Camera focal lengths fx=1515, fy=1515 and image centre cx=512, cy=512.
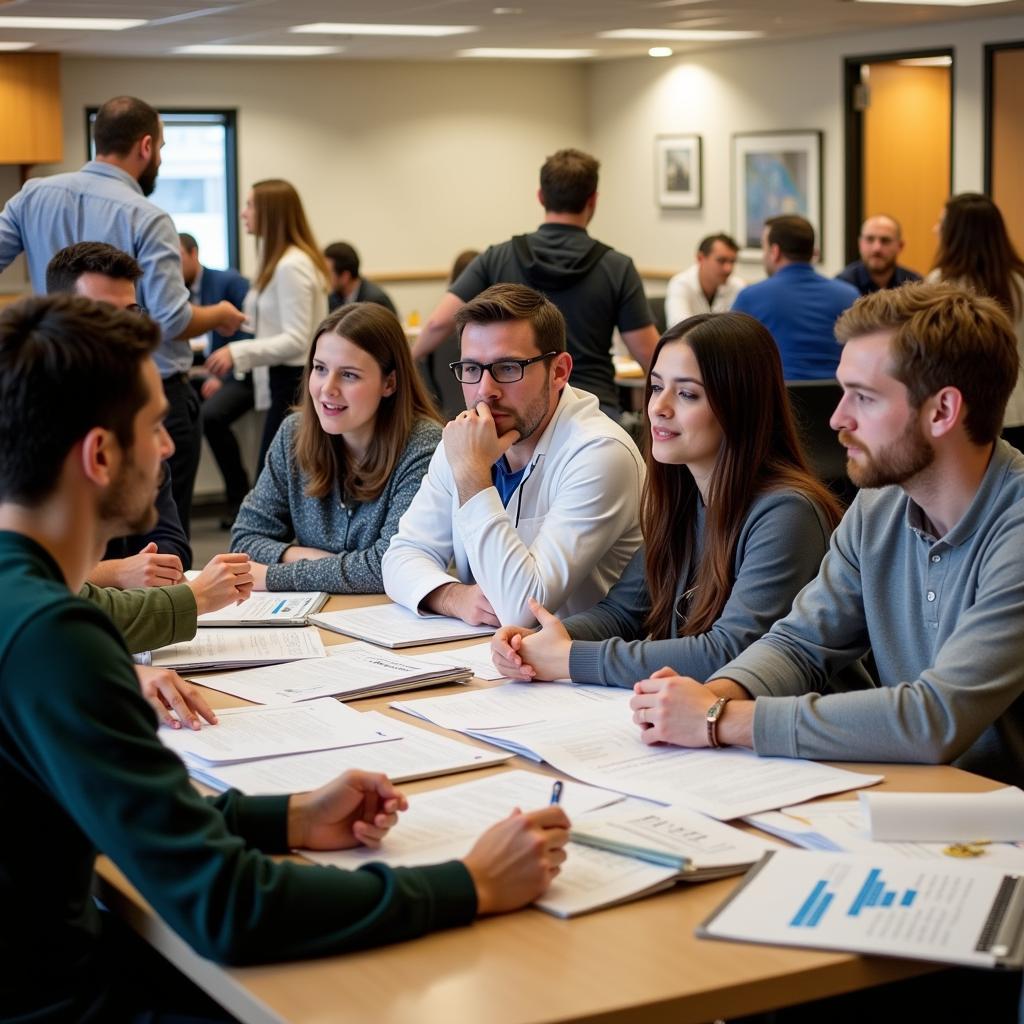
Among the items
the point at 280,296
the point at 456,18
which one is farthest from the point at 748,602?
the point at 456,18

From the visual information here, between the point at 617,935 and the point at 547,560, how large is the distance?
1.33 metres

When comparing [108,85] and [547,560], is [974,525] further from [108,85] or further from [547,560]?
[108,85]

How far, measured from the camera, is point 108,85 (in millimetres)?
9547

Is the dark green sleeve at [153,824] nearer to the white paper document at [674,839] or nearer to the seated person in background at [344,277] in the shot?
the white paper document at [674,839]

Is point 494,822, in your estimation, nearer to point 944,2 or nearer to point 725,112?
point 944,2

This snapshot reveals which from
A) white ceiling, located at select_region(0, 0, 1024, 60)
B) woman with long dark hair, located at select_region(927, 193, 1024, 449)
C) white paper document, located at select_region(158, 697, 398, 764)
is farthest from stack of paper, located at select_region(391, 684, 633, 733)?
white ceiling, located at select_region(0, 0, 1024, 60)

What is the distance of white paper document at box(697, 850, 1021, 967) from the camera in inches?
55.6

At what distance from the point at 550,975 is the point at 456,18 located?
23.3 feet

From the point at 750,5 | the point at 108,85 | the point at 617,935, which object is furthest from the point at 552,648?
the point at 108,85

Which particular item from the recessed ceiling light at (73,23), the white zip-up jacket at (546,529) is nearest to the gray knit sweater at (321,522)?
the white zip-up jacket at (546,529)

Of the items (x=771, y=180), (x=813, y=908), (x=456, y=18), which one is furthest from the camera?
(x=771, y=180)

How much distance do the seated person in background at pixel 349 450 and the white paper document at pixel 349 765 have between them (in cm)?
122

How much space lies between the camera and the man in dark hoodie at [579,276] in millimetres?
4867

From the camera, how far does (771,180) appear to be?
31.8 feet
